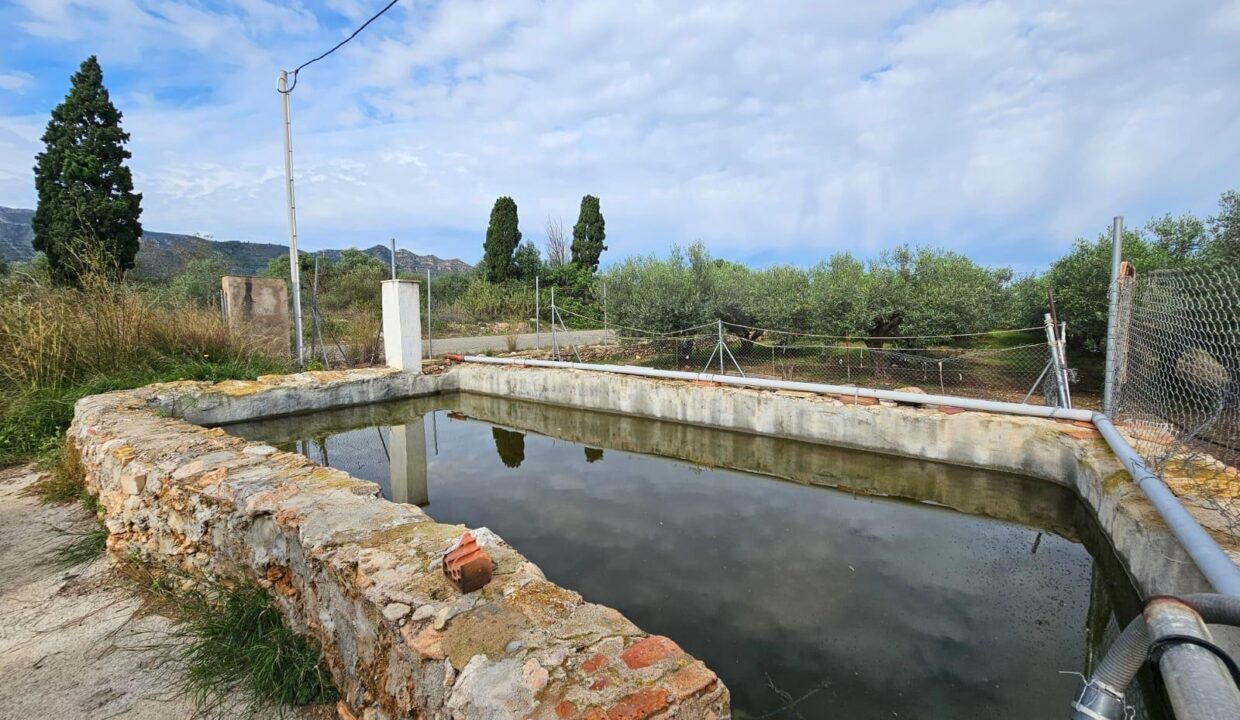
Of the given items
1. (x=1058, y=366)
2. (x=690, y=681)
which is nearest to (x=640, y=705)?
(x=690, y=681)

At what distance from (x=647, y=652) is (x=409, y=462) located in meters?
5.26

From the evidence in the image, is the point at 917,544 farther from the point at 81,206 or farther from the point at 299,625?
the point at 81,206

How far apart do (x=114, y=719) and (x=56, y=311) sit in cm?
666

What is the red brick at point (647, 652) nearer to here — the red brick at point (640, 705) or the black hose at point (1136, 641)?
the red brick at point (640, 705)

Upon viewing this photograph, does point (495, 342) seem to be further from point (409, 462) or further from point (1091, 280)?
point (1091, 280)

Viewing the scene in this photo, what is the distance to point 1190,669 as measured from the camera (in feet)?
3.74

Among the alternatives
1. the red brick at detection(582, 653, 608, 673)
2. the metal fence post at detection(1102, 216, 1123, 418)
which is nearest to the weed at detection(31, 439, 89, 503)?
the red brick at detection(582, 653, 608, 673)

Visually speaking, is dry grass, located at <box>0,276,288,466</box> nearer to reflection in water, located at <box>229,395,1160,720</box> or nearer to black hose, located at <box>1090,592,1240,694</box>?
reflection in water, located at <box>229,395,1160,720</box>

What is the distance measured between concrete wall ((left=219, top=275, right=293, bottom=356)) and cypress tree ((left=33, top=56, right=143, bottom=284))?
6.17m

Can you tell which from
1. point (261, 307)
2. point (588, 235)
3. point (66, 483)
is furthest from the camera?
point (588, 235)

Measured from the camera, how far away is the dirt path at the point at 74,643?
2297mm

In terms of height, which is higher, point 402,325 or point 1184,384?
point 402,325

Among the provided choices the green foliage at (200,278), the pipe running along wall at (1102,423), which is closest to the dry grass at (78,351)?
the pipe running along wall at (1102,423)

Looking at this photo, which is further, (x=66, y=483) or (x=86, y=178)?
(x=86, y=178)
